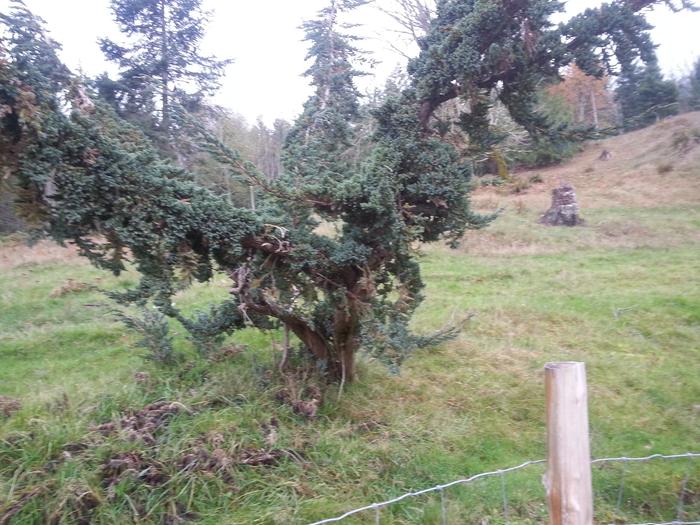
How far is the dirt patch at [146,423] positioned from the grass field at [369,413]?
58 millimetres

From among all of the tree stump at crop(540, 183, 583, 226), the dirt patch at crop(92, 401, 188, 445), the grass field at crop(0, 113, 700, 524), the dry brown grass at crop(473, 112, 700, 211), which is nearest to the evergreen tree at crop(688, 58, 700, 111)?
the dry brown grass at crop(473, 112, 700, 211)

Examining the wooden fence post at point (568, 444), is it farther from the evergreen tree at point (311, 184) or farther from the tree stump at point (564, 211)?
the tree stump at point (564, 211)

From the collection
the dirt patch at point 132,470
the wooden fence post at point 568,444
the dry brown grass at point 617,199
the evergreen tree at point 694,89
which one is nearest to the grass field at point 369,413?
the dirt patch at point 132,470

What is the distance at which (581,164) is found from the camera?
3145 cm

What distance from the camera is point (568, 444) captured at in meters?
2.35

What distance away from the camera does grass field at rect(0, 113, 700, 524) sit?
4234 mm

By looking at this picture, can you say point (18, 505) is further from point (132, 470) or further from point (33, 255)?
point (33, 255)

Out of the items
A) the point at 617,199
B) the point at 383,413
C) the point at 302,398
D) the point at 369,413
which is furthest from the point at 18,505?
the point at 617,199

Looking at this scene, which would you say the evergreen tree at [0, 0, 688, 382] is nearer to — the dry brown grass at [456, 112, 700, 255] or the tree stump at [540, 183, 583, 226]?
the dry brown grass at [456, 112, 700, 255]

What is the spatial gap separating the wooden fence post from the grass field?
6.93 ft

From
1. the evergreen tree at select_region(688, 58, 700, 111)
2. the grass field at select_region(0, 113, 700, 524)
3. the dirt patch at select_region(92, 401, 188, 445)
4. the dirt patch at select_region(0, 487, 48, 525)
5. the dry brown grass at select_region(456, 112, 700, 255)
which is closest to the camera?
the dirt patch at select_region(0, 487, 48, 525)

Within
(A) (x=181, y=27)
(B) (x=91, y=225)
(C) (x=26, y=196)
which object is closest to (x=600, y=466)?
(B) (x=91, y=225)

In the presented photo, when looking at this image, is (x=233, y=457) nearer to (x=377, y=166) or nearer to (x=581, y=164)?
(x=377, y=166)

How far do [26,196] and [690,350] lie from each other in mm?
8663
